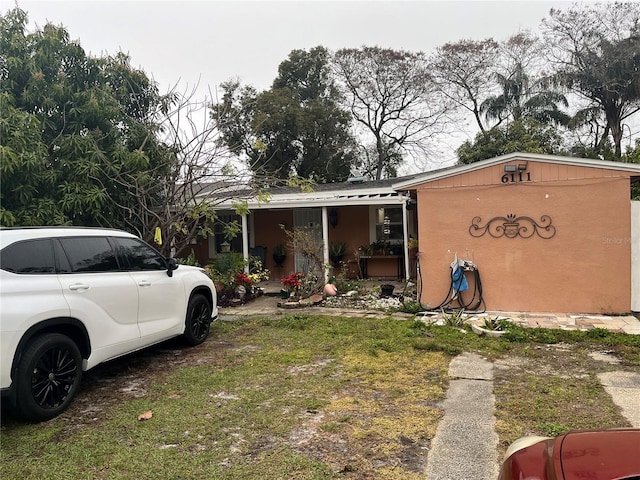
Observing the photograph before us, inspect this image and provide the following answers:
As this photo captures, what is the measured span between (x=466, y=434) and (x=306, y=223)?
10.2 m

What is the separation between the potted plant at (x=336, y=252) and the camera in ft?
41.0

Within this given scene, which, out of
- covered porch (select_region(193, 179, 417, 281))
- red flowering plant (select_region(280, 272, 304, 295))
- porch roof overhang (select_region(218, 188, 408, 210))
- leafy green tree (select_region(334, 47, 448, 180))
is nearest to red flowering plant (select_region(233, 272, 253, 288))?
red flowering plant (select_region(280, 272, 304, 295))

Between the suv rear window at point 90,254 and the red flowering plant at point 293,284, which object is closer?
the suv rear window at point 90,254

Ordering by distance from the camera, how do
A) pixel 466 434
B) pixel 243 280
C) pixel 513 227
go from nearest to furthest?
pixel 466 434 → pixel 513 227 → pixel 243 280

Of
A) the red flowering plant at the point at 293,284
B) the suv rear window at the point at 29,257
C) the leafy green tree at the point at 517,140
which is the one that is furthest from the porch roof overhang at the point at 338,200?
the leafy green tree at the point at 517,140

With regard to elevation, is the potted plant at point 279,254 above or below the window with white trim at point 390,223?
below

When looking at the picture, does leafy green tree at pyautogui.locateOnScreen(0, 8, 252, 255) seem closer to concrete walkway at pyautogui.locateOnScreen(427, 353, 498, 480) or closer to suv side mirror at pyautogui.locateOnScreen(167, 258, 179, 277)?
suv side mirror at pyautogui.locateOnScreen(167, 258, 179, 277)

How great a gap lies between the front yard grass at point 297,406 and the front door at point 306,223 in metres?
6.21

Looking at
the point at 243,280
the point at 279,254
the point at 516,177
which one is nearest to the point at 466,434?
the point at 516,177

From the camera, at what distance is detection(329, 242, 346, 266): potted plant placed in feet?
41.0

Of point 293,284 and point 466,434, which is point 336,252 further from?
point 466,434

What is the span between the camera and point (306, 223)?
44.0 ft

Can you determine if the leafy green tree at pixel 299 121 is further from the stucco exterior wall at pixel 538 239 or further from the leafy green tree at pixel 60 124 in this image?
the stucco exterior wall at pixel 538 239

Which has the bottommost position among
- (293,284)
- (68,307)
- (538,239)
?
(293,284)
